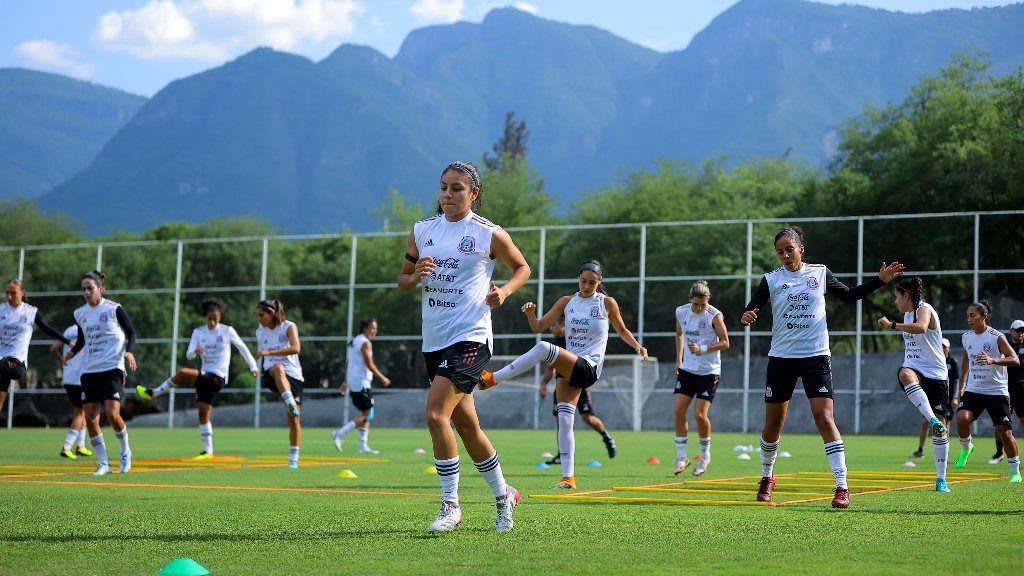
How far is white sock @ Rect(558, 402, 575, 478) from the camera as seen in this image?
12191 mm

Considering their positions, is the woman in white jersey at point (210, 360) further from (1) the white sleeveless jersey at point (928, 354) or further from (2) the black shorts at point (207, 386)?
(1) the white sleeveless jersey at point (928, 354)

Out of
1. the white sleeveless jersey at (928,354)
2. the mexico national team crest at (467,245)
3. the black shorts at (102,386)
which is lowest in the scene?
the black shorts at (102,386)

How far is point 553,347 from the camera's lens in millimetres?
8320

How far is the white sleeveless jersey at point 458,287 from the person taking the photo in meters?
7.81

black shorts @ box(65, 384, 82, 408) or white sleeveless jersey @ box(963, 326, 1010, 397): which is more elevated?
white sleeveless jersey @ box(963, 326, 1010, 397)

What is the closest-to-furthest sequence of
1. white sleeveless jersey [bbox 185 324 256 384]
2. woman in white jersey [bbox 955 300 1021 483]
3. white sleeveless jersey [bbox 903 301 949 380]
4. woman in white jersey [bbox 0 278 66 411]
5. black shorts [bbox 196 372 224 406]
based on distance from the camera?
white sleeveless jersey [bbox 903 301 949 380]
woman in white jersey [bbox 955 300 1021 483]
woman in white jersey [bbox 0 278 66 411]
black shorts [bbox 196 372 224 406]
white sleeveless jersey [bbox 185 324 256 384]

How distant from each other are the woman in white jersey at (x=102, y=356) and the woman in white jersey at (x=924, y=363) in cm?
788

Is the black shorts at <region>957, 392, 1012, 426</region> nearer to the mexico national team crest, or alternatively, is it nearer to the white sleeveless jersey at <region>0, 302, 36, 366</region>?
the mexico national team crest

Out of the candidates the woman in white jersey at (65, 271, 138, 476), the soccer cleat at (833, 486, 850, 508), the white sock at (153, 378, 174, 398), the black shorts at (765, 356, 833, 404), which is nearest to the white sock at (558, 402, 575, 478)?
the black shorts at (765, 356, 833, 404)

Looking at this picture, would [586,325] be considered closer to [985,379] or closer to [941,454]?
[941,454]

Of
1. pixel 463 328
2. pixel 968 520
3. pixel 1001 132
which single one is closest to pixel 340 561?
pixel 463 328

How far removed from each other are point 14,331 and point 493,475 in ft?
32.2

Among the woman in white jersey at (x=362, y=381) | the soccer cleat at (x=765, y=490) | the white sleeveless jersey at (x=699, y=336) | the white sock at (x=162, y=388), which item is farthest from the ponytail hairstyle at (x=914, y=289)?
the woman in white jersey at (x=362, y=381)

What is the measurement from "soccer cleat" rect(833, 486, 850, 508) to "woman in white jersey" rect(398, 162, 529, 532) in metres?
2.78
